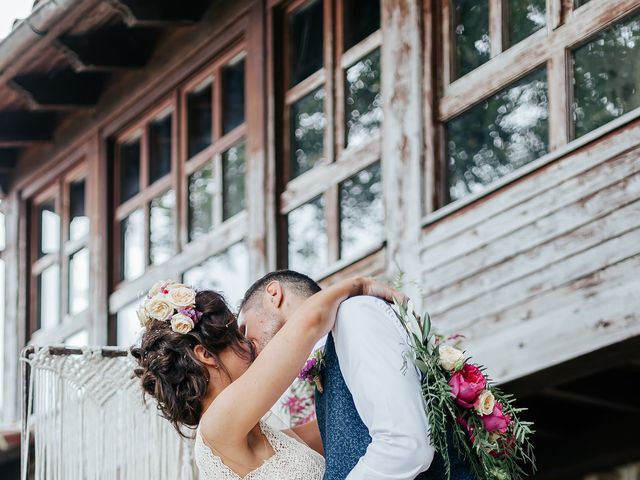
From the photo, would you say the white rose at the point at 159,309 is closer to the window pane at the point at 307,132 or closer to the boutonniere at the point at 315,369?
the boutonniere at the point at 315,369

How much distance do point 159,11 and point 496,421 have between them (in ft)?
16.9

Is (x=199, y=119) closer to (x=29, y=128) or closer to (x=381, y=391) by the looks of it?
(x=29, y=128)

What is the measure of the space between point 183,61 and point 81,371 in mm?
4124

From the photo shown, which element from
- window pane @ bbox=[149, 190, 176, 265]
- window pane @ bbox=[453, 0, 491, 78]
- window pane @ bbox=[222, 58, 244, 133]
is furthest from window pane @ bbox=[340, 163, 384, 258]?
window pane @ bbox=[149, 190, 176, 265]

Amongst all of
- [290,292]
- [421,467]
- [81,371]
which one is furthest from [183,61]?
[421,467]

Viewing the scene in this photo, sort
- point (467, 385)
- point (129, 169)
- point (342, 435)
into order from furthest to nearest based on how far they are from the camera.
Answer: point (129, 169), point (467, 385), point (342, 435)

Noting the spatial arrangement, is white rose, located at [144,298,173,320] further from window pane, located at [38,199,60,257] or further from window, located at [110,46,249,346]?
window pane, located at [38,199,60,257]

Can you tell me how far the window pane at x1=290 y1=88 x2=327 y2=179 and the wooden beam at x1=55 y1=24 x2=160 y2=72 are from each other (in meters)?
1.63

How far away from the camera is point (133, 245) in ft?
31.6

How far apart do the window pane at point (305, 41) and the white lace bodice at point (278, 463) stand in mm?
3900

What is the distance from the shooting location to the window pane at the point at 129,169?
383 inches

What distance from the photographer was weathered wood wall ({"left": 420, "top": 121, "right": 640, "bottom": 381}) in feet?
18.0

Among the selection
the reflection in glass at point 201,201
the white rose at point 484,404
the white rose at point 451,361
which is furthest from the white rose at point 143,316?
the reflection in glass at point 201,201

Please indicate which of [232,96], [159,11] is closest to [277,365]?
[232,96]
